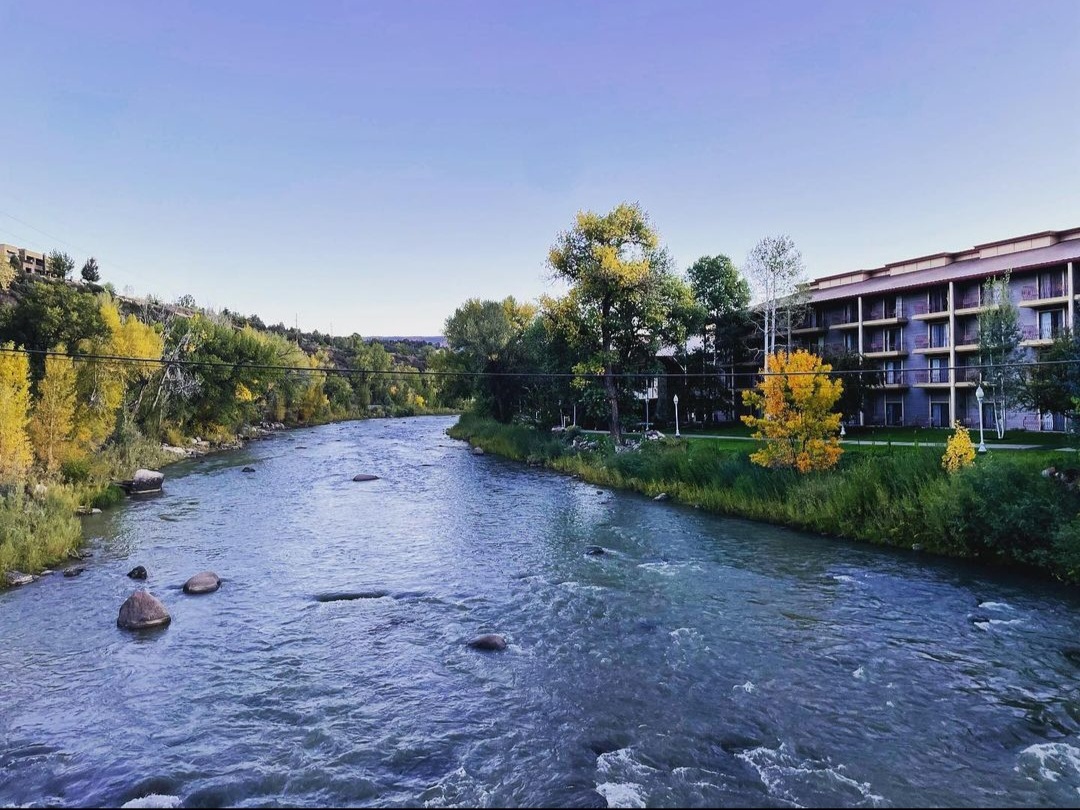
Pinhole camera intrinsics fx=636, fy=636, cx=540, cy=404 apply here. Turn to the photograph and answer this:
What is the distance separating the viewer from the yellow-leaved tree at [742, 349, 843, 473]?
20156mm

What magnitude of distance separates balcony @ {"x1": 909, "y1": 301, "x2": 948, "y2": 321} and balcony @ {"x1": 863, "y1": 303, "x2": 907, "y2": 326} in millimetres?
745

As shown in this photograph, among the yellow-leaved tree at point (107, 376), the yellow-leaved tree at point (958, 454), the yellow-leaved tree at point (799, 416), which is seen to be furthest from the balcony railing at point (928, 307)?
the yellow-leaved tree at point (107, 376)

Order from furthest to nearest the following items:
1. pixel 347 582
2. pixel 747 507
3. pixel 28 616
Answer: pixel 747 507
pixel 347 582
pixel 28 616

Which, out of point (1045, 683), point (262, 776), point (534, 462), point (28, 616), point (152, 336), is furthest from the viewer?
point (534, 462)

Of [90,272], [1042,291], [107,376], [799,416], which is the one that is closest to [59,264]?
[90,272]

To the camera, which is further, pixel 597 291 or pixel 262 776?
pixel 597 291

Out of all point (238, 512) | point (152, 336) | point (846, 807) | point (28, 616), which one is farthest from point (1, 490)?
point (846, 807)

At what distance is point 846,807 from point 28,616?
46.0 feet

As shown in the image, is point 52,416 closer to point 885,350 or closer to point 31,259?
point 885,350

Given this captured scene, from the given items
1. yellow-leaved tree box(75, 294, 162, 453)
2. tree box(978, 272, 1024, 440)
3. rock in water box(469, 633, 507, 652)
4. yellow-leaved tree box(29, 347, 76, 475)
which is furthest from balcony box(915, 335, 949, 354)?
yellow-leaved tree box(29, 347, 76, 475)

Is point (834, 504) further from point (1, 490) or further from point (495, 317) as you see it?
point (495, 317)

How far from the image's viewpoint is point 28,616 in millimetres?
12086

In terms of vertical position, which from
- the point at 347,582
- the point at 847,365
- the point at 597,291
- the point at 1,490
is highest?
the point at 597,291

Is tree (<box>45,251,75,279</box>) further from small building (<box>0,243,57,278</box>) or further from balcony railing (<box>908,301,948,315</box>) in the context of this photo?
balcony railing (<box>908,301,948,315</box>)
